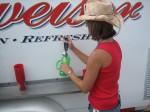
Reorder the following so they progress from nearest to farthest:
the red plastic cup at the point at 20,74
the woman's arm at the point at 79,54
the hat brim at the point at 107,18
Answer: the hat brim at the point at 107,18
the red plastic cup at the point at 20,74
the woman's arm at the point at 79,54

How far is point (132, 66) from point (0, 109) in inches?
47.4

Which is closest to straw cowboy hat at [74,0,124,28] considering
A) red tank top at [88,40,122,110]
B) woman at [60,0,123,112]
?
woman at [60,0,123,112]

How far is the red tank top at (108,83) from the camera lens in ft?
5.48

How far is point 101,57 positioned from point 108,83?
268 mm

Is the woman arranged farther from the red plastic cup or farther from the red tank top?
the red plastic cup

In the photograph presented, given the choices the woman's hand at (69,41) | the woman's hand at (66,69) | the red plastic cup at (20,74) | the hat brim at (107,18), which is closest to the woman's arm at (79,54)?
the woman's hand at (69,41)

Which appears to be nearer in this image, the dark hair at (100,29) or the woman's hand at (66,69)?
the dark hair at (100,29)

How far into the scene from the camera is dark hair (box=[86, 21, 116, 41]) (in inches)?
64.7

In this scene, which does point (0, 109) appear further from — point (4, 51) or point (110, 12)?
point (110, 12)

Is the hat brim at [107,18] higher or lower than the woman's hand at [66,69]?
higher

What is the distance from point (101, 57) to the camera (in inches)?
63.1

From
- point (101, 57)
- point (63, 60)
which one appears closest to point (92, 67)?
point (101, 57)

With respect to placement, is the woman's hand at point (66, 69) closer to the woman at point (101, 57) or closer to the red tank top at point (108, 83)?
the woman at point (101, 57)

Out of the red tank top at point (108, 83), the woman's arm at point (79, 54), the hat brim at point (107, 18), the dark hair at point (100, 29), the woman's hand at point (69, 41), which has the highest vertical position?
the hat brim at point (107, 18)
